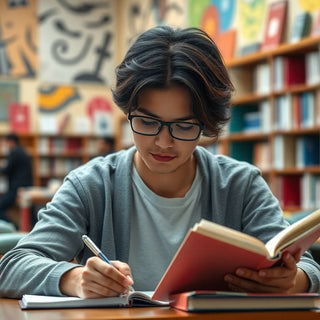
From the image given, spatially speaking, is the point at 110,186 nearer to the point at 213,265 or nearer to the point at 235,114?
the point at 213,265

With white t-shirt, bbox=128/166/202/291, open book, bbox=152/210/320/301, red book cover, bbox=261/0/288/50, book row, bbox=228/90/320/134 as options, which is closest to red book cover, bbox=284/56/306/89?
book row, bbox=228/90/320/134

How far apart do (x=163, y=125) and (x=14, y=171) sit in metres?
7.58

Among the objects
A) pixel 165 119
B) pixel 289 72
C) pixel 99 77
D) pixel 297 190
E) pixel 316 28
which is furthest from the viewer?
pixel 99 77

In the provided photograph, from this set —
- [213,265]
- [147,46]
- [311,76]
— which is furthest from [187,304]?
[311,76]

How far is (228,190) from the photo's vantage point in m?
1.76

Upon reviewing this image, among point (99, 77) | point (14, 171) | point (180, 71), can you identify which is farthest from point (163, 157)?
point (99, 77)

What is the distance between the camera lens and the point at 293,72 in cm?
584

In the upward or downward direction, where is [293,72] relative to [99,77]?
downward

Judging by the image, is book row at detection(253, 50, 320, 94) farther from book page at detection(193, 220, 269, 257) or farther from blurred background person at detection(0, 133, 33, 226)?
book page at detection(193, 220, 269, 257)

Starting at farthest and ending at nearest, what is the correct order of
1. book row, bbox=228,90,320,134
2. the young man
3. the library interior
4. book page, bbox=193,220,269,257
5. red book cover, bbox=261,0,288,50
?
red book cover, bbox=261,0,288,50 → the library interior → book row, bbox=228,90,320,134 → the young man → book page, bbox=193,220,269,257

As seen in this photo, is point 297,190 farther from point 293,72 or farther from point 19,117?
point 19,117

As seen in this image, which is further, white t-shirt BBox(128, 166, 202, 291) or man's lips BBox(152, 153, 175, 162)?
white t-shirt BBox(128, 166, 202, 291)

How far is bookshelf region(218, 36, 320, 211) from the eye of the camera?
5594 mm

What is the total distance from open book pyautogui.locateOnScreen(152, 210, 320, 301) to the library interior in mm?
4669
